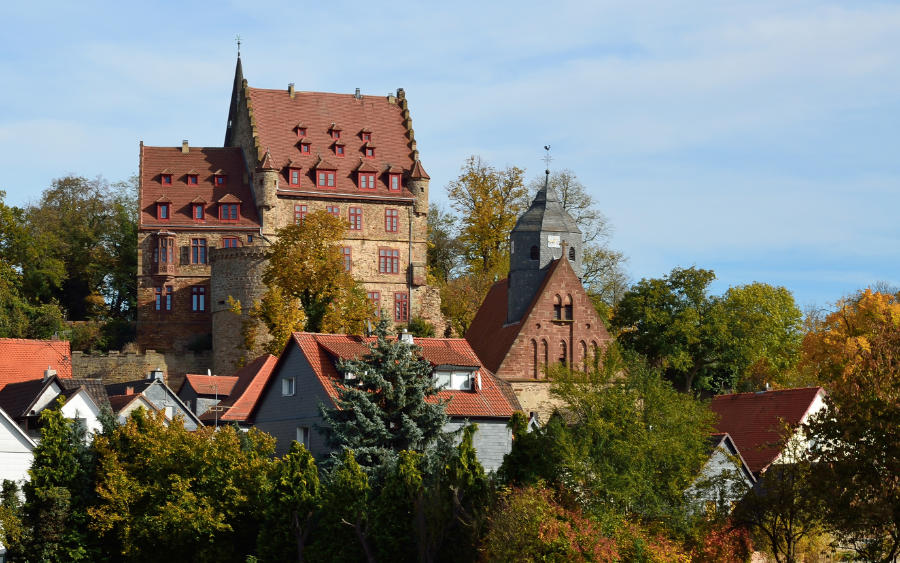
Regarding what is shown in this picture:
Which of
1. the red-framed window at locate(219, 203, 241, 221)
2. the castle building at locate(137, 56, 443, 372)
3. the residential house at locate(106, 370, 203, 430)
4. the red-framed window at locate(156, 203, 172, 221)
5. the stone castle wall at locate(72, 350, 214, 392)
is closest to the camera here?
the residential house at locate(106, 370, 203, 430)

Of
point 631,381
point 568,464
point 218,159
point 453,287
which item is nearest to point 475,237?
point 453,287

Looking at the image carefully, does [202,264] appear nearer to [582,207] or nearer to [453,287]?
[453,287]

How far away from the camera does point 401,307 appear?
250 ft

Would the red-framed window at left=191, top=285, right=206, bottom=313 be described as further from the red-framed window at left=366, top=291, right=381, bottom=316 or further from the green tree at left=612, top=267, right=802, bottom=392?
the green tree at left=612, top=267, right=802, bottom=392

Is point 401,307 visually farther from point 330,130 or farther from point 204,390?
point 204,390

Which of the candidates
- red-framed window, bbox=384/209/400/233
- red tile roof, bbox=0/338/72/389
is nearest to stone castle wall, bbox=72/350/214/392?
red tile roof, bbox=0/338/72/389

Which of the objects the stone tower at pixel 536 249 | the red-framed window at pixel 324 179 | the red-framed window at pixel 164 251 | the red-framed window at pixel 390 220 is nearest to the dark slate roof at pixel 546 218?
the stone tower at pixel 536 249

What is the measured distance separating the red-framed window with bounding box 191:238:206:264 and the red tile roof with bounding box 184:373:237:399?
26.0 feet

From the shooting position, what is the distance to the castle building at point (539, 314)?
2514 inches

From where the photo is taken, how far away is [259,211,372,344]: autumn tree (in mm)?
66875

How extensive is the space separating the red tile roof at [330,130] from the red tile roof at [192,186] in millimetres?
2478

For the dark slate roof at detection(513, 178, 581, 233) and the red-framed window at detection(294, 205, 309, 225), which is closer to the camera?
the dark slate roof at detection(513, 178, 581, 233)

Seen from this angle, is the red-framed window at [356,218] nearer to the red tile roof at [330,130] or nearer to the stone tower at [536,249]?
the red tile roof at [330,130]

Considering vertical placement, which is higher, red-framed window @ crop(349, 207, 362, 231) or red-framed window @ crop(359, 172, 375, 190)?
red-framed window @ crop(359, 172, 375, 190)
